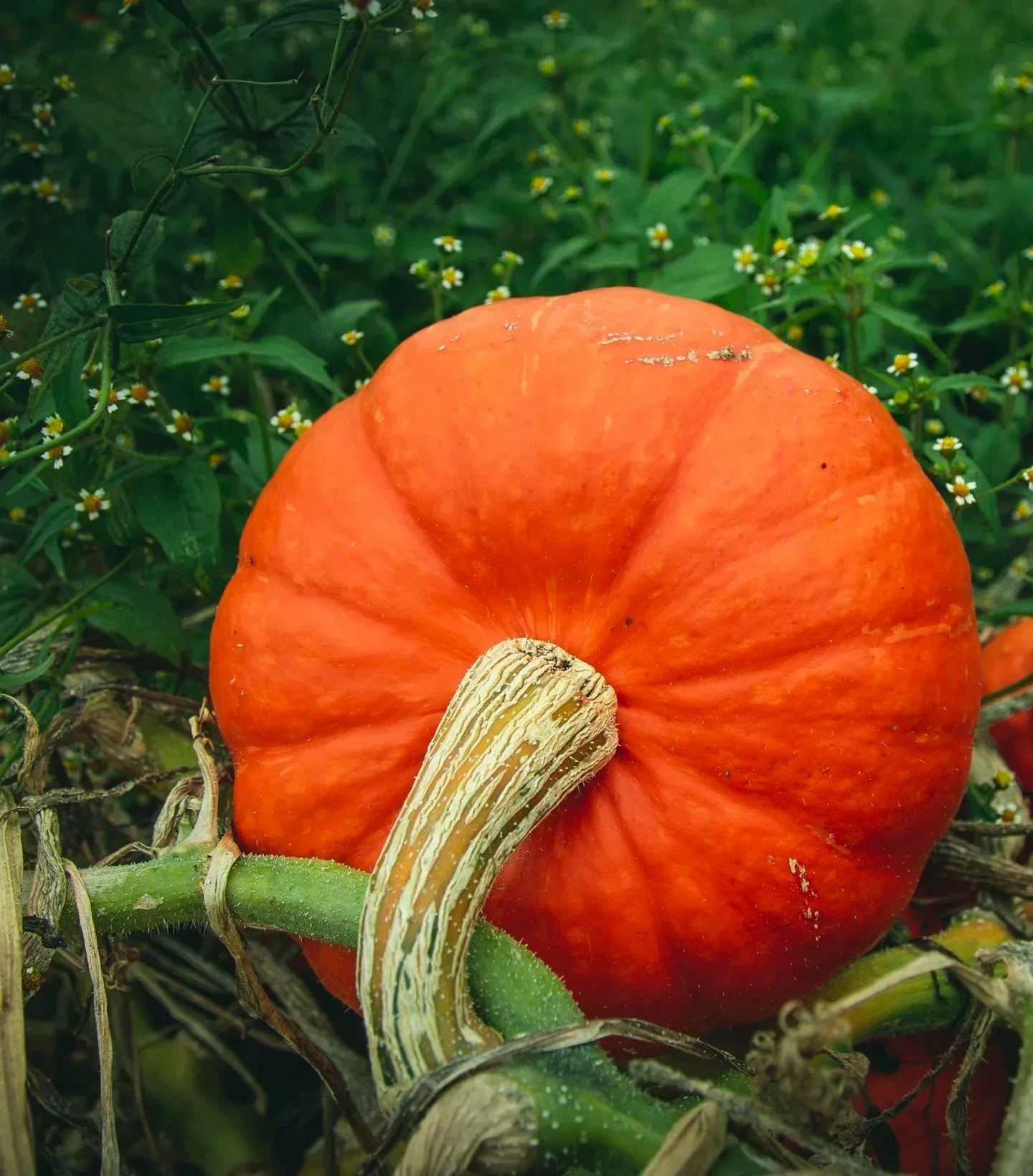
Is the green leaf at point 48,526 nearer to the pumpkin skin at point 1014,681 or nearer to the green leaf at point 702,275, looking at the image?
the green leaf at point 702,275

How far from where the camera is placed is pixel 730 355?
60.9 inches

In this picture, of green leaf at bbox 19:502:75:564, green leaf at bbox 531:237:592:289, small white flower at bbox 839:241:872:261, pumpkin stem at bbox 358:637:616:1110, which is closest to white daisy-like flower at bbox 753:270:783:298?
small white flower at bbox 839:241:872:261

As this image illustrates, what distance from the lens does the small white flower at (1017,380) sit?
80.9 inches

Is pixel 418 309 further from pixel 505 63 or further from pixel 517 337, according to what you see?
pixel 517 337

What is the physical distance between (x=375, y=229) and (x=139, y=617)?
3.86 feet

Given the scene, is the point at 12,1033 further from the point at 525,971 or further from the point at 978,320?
the point at 978,320

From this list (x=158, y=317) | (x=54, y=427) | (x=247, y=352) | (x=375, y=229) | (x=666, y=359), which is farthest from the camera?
(x=375, y=229)

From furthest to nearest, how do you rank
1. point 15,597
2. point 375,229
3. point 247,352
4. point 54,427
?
point 375,229
point 15,597
point 247,352
point 54,427

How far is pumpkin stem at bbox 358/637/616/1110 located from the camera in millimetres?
1216

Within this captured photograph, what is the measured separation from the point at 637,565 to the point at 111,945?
1.08 meters

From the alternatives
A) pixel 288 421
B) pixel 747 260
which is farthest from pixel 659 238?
pixel 288 421

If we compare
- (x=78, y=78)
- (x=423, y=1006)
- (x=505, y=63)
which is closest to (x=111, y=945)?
(x=423, y=1006)

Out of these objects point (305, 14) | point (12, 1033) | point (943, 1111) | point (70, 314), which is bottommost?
point (943, 1111)

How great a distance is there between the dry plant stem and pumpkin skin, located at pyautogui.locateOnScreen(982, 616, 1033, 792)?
1.67m
